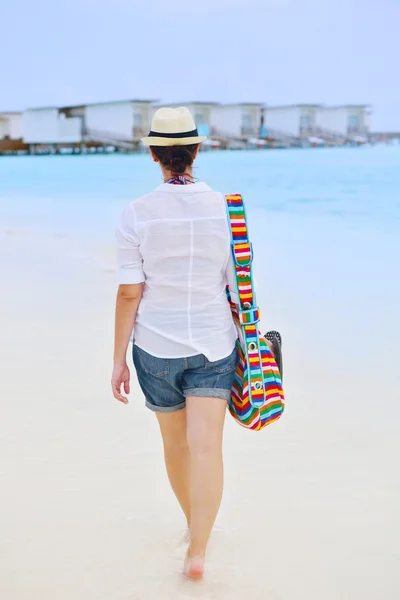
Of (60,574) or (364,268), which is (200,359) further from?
(364,268)

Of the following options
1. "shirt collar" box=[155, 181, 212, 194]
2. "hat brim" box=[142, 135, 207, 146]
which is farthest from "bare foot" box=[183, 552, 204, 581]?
"hat brim" box=[142, 135, 207, 146]

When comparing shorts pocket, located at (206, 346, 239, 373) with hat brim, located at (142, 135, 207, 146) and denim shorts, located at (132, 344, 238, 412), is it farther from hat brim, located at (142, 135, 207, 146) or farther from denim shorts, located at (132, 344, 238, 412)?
hat brim, located at (142, 135, 207, 146)

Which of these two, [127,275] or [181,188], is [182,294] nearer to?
[127,275]

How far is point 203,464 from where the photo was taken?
2002 millimetres

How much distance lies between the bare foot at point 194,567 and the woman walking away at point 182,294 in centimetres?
17

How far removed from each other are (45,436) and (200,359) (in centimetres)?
147

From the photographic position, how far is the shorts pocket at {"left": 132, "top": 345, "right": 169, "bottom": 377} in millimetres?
1944

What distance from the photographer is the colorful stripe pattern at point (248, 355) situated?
1.92 m

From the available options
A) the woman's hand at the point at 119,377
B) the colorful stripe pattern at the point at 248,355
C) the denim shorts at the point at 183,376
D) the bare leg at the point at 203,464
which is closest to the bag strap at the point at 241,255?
the colorful stripe pattern at the point at 248,355

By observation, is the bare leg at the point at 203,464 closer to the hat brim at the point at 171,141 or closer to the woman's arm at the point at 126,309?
the woman's arm at the point at 126,309

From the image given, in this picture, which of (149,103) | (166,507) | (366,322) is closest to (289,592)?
(166,507)

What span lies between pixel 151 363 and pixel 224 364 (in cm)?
17

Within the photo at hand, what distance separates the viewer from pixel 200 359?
6.32 ft

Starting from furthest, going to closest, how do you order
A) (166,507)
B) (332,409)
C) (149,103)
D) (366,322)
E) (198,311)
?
(149,103)
(366,322)
(332,409)
(166,507)
(198,311)
